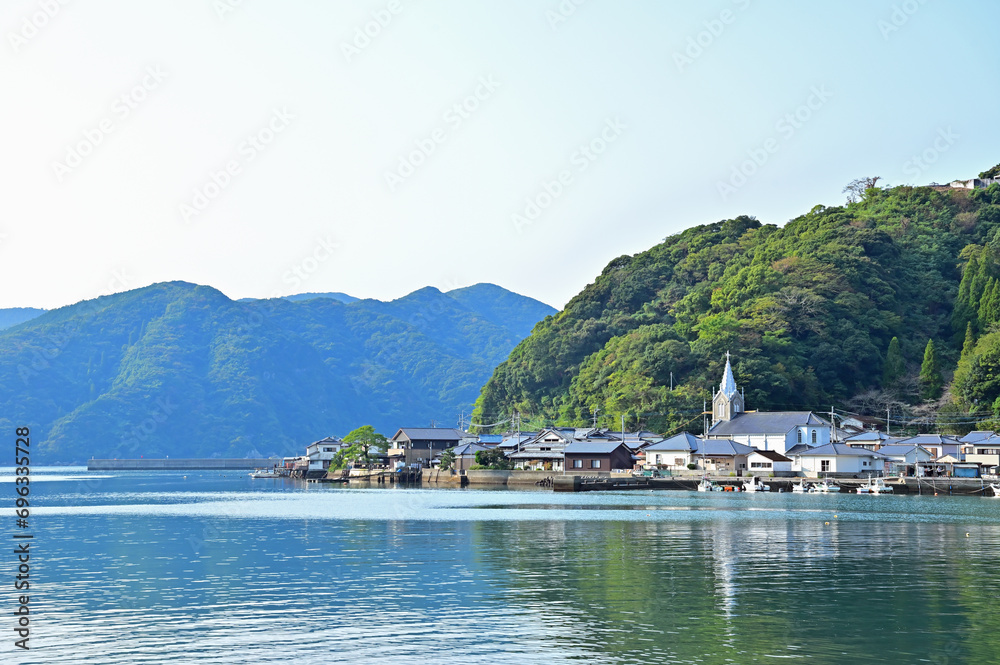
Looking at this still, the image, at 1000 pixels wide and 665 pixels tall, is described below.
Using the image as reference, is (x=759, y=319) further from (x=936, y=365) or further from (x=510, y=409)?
(x=510, y=409)

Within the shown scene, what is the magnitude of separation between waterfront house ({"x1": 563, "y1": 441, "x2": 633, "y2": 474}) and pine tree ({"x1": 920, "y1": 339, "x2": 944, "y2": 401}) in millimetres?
31010

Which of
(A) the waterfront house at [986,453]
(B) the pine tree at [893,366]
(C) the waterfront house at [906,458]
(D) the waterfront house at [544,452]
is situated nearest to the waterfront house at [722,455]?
(C) the waterfront house at [906,458]

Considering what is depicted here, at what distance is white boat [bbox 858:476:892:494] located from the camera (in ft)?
206

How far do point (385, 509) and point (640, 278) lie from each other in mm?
81402

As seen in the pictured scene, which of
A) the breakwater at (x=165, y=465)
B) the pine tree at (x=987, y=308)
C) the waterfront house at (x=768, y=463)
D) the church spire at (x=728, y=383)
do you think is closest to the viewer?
the waterfront house at (x=768, y=463)

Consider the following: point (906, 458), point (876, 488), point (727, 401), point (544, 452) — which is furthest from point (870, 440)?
point (544, 452)

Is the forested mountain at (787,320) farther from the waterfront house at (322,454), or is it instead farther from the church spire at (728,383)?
the waterfront house at (322,454)

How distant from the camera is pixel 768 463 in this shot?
7412 cm

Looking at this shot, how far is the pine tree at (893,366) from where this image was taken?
94.3 meters

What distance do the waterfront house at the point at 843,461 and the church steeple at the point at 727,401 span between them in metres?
Answer: 11.4

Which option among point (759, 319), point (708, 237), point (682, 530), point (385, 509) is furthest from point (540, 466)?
point (708, 237)

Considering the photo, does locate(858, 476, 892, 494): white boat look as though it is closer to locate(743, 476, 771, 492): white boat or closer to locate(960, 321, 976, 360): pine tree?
locate(743, 476, 771, 492): white boat

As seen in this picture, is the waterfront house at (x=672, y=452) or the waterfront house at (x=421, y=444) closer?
the waterfront house at (x=672, y=452)

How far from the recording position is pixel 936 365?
9269cm
